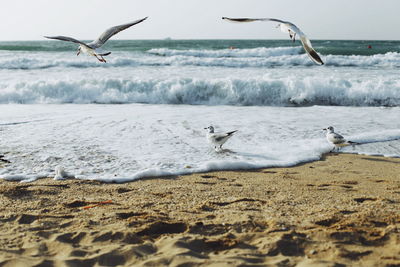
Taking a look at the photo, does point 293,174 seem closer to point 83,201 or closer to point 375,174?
point 375,174

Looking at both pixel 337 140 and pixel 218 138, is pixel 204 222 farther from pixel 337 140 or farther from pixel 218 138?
pixel 337 140

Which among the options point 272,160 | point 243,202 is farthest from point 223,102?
point 243,202

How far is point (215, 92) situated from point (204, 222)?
9172 mm

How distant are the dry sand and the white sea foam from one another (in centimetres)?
58

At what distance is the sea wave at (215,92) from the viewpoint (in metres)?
11.4

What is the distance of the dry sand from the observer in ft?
8.32

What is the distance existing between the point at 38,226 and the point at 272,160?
10.7ft

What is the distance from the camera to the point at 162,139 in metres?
6.54

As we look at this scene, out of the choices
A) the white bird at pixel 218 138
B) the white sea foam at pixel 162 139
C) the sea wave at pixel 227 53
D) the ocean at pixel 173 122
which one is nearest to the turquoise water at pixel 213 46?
the sea wave at pixel 227 53

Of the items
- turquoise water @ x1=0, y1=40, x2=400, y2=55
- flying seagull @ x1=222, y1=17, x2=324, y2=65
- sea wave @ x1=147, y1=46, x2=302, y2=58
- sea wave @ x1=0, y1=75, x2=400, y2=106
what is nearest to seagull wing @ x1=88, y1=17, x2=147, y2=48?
flying seagull @ x1=222, y1=17, x2=324, y2=65

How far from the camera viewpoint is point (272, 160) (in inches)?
219

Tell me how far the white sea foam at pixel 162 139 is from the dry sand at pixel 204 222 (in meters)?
0.58

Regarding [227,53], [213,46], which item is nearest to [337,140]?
[227,53]

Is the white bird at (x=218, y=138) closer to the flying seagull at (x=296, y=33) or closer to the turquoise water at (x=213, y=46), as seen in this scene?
the flying seagull at (x=296, y=33)
